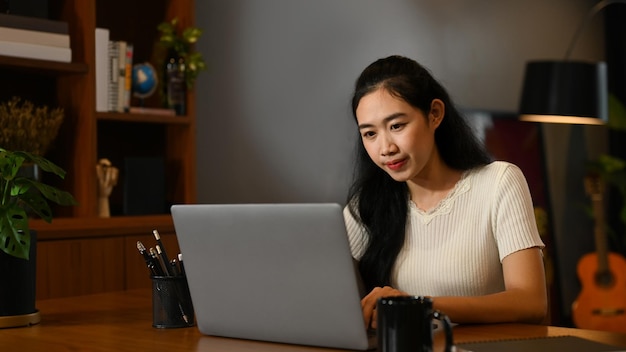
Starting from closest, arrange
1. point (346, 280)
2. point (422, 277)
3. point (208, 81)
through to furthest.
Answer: point (346, 280), point (422, 277), point (208, 81)

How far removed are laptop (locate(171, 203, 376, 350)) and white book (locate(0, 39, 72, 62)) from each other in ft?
5.67

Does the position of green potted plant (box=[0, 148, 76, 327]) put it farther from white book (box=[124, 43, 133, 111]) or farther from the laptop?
white book (box=[124, 43, 133, 111])

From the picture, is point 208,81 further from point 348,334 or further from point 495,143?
point 348,334

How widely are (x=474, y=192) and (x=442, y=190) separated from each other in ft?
0.29

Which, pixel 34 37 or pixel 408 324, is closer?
pixel 408 324

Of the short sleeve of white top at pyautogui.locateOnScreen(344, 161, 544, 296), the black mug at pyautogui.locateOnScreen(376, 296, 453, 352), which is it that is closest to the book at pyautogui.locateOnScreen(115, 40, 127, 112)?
the short sleeve of white top at pyautogui.locateOnScreen(344, 161, 544, 296)

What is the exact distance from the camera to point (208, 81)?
409 cm

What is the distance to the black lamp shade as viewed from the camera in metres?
4.86

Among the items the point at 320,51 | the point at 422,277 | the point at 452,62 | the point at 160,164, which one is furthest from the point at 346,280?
the point at 452,62

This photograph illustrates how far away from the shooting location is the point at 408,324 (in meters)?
1.28

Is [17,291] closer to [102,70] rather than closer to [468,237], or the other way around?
[468,237]

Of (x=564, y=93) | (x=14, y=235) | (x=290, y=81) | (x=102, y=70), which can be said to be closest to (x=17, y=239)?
(x=14, y=235)

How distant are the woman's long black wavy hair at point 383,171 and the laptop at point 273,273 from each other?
0.53 metres

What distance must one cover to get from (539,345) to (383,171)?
83cm
